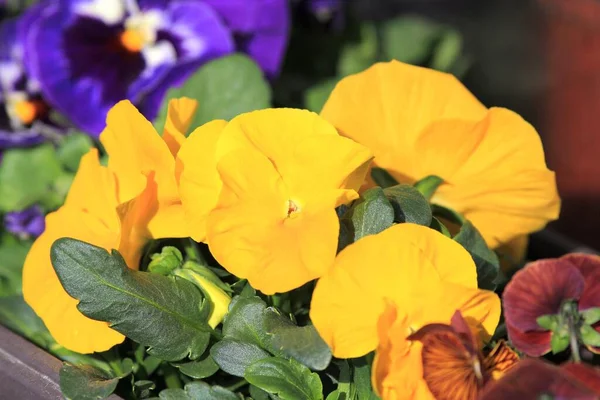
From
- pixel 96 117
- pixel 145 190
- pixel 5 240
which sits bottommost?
pixel 5 240

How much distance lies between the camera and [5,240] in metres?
0.92

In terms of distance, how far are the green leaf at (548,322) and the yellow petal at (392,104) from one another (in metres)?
0.19

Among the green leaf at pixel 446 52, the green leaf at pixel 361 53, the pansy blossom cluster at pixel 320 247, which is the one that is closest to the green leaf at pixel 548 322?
the pansy blossom cluster at pixel 320 247

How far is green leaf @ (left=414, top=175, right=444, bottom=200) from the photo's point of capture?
24.0 inches

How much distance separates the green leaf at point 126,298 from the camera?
1.66ft

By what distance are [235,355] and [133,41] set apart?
555 millimetres

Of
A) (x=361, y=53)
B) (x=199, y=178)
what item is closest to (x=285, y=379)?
(x=199, y=178)

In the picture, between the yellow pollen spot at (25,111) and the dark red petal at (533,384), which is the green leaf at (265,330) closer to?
the dark red petal at (533,384)

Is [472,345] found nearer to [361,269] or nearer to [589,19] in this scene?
[361,269]

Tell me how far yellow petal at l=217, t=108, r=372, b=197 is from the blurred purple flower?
440 millimetres

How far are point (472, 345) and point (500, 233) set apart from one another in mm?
224

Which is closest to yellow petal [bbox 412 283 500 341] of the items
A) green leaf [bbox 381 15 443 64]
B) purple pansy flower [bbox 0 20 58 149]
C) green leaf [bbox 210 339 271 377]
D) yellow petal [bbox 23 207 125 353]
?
green leaf [bbox 210 339 271 377]

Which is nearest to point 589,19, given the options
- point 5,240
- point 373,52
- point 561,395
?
point 373,52

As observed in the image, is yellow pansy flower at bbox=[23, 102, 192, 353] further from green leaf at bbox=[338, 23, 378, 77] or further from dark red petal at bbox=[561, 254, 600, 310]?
green leaf at bbox=[338, 23, 378, 77]
